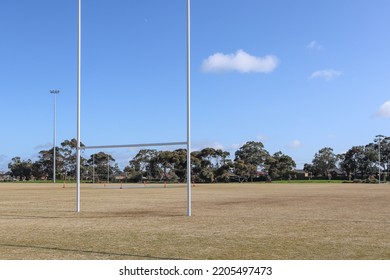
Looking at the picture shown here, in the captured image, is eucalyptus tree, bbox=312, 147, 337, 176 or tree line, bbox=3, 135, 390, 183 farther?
eucalyptus tree, bbox=312, 147, 337, 176

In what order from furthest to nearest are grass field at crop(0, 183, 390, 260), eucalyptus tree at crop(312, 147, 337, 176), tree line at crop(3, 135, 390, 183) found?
eucalyptus tree at crop(312, 147, 337, 176), tree line at crop(3, 135, 390, 183), grass field at crop(0, 183, 390, 260)

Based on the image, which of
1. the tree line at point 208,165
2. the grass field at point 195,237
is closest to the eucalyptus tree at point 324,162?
the tree line at point 208,165

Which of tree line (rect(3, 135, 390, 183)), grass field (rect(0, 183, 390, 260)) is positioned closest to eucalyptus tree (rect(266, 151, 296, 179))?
tree line (rect(3, 135, 390, 183))

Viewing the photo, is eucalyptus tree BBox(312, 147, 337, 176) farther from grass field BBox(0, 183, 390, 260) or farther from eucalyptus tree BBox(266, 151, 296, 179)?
grass field BBox(0, 183, 390, 260)

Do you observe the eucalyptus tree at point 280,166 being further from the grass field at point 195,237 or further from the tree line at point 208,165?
the grass field at point 195,237

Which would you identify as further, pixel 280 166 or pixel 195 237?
pixel 280 166

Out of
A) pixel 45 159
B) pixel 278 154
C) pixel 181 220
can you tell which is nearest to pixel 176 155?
pixel 278 154

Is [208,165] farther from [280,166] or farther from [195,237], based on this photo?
[195,237]

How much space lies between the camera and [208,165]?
95312mm

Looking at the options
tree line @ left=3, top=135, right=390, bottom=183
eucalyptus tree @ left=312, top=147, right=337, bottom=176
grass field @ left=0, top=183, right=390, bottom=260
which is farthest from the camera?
eucalyptus tree @ left=312, top=147, right=337, bottom=176

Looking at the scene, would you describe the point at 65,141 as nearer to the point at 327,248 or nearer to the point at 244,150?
the point at 244,150

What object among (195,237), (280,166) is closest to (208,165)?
(280,166)

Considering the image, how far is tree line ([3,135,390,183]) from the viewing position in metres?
90.4
